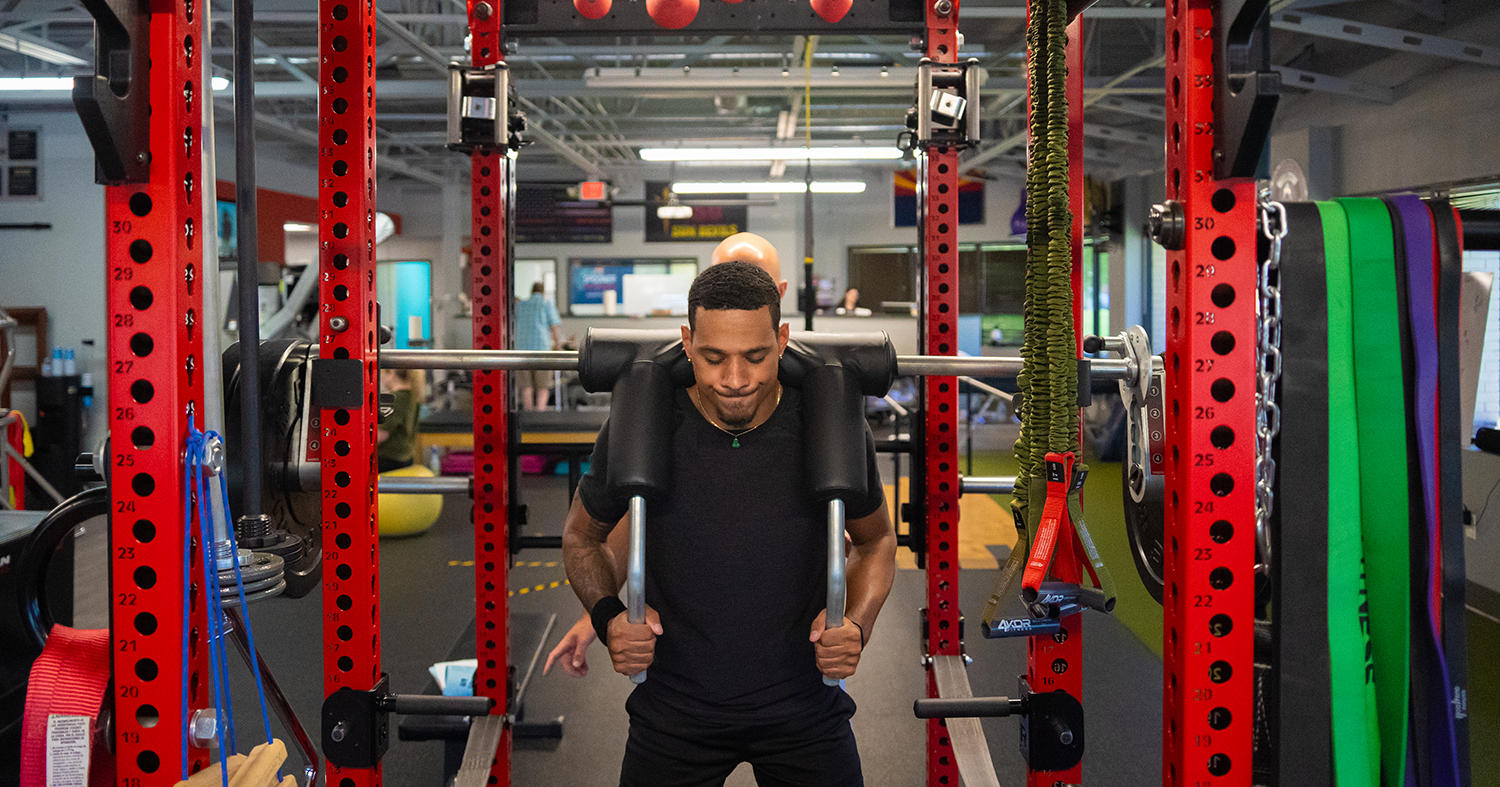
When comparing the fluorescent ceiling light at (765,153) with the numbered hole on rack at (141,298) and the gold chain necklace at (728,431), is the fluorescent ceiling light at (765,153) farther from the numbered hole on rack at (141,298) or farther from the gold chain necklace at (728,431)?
the numbered hole on rack at (141,298)

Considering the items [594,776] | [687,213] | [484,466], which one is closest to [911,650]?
[594,776]

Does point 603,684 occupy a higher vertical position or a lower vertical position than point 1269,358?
lower

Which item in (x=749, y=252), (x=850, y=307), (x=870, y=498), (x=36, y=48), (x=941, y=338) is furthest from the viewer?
(x=850, y=307)

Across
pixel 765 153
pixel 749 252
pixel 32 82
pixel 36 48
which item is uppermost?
pixel 36 48

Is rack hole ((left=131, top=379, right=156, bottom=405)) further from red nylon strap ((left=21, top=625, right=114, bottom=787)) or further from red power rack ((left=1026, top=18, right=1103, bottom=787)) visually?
red power rack ((left=1026, top=18, right=1103, bottom=787))

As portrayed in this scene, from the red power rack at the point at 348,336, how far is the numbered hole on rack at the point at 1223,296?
1.41 metres

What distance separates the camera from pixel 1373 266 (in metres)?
0.98

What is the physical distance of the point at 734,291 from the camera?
53.0 inches

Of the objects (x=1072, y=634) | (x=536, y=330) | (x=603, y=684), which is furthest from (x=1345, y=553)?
(x=536, y=330)

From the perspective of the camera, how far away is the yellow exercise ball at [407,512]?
5762mm

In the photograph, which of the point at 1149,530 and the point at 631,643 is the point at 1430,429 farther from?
A: the point at 631,643

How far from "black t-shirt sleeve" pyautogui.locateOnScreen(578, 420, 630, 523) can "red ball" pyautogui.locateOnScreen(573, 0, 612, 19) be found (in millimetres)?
1046

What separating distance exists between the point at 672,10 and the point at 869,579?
1.24 m

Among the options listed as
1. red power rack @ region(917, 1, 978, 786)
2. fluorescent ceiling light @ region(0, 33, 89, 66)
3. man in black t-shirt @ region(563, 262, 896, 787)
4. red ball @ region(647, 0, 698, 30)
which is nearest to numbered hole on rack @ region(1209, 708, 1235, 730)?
man in black t-shirt @ region(563, 262, 896, 787)
